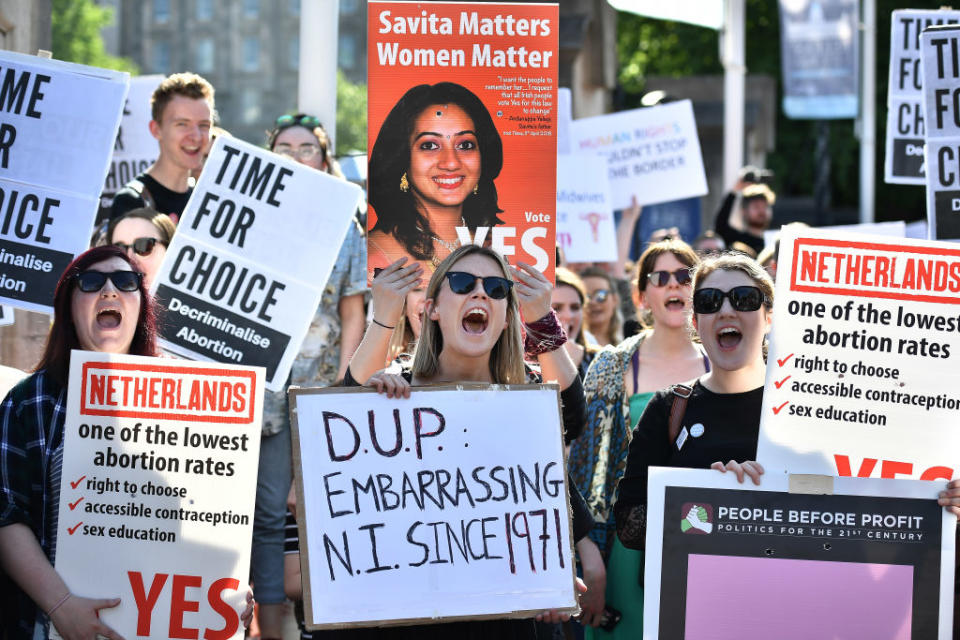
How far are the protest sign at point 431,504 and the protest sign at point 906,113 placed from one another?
3.78 meters

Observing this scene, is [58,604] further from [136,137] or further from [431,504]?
[136,137]

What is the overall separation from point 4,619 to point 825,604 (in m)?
2.26

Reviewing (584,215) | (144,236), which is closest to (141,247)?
(144,236)

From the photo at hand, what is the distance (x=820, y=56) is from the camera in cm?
1762

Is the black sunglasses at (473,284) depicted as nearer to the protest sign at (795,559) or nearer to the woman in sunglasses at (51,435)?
the protest sign at (795,559)

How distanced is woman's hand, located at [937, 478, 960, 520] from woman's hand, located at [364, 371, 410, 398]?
1.41m

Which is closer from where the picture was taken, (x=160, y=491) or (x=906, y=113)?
(x=160, y=491)

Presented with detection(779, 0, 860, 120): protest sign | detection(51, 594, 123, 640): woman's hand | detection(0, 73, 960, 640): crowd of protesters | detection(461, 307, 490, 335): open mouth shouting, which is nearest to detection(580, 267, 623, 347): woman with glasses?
detection(0, 73, 960, 640): crowd of protesters

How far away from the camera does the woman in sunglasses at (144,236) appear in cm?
528

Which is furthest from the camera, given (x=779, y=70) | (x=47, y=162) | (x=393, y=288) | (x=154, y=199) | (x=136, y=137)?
(x=779, y=70)

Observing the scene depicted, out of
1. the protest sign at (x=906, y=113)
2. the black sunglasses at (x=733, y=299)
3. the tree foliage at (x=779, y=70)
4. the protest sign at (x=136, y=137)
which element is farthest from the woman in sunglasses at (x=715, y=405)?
the tree foliage at (x=779, y=70)

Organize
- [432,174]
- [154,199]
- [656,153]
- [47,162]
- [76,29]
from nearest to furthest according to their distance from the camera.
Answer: [432,174], [47,162], [154,199], [656,153], [76,29]

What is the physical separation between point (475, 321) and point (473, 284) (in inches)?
4.2

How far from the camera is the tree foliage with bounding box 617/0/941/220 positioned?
108ft
